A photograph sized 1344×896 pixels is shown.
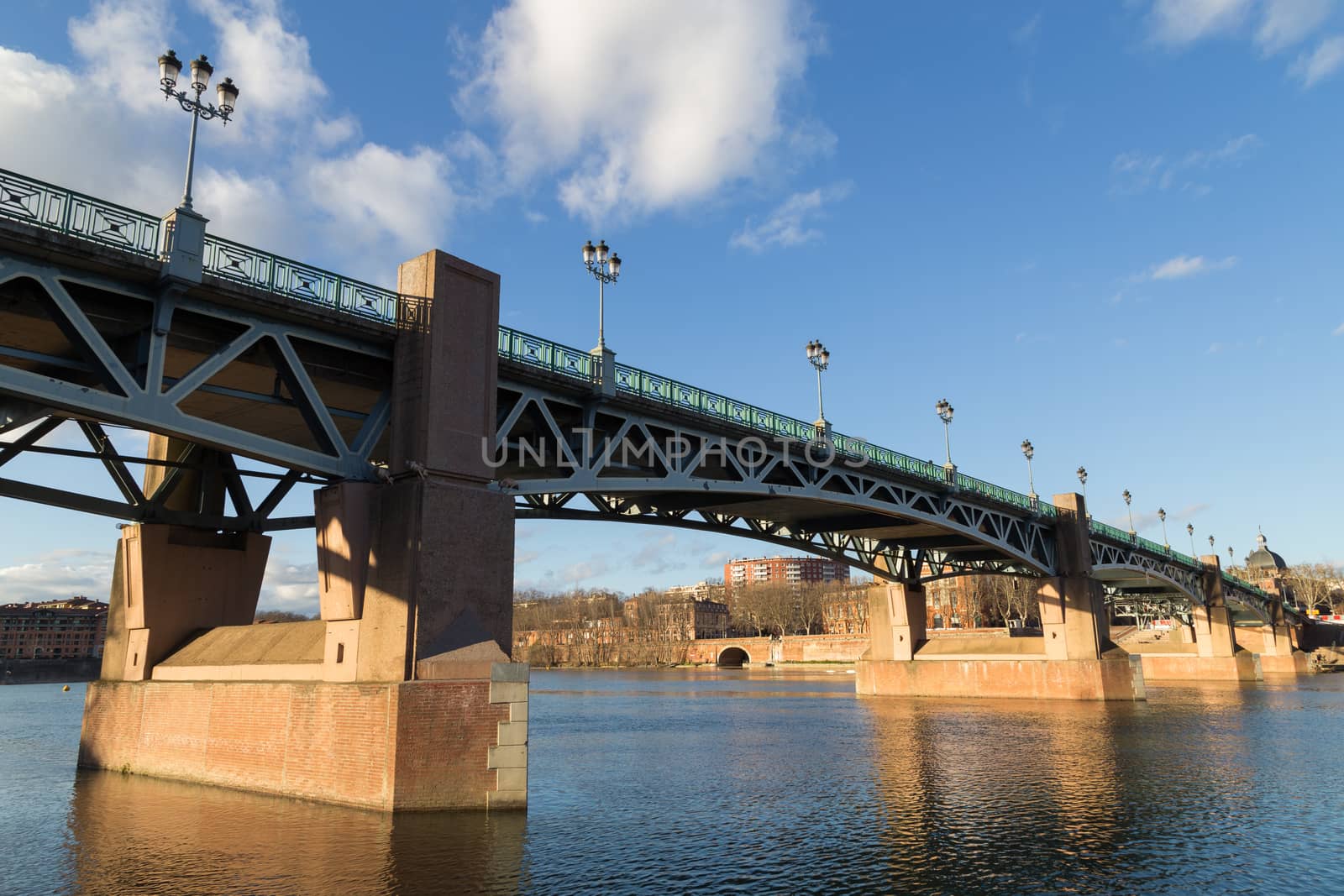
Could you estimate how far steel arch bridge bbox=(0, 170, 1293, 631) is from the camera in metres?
15.4

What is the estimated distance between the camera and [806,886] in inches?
496

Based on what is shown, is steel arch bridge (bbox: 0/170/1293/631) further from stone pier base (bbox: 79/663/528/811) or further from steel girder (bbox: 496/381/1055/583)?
stone pier base (bbox: 79/663/528/811)

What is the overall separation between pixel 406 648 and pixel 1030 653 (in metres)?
46.3

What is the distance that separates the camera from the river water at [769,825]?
1284 cm

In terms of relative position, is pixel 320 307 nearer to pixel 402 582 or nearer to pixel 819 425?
pixel 402 582

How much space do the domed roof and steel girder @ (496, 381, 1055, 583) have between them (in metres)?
137

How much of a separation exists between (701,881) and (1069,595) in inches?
1884

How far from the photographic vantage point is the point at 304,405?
18.5 meters

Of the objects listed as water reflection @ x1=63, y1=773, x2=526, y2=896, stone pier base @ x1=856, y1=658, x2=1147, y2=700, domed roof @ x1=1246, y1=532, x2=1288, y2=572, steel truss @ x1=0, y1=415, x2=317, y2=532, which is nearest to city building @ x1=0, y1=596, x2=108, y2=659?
stone pier base @ x1=856, y1=658, x2=1147, y2=700

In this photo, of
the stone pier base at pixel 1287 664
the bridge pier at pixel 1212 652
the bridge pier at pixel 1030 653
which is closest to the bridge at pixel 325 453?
the bridge pier at pixel 1030 653

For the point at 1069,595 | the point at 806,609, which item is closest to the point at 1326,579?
the point at 806,609

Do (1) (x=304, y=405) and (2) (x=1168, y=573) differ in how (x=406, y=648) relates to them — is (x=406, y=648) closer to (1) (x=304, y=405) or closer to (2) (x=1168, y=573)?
(1) (x=304, y=405)

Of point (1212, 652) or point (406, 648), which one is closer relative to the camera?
point (406, 648)

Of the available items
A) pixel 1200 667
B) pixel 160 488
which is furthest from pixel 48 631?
pixel 1200 667
